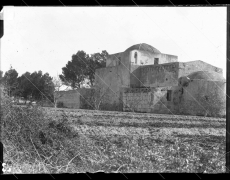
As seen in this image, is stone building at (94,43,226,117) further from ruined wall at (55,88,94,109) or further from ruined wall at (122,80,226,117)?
ruined wall at (55,88,94,109)

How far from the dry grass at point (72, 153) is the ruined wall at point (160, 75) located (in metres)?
18.2

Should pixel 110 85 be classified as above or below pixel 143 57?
below

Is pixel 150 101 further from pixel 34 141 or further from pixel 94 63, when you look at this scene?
pixel 34 141

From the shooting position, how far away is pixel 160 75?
26.3 metres

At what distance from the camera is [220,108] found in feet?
63.2

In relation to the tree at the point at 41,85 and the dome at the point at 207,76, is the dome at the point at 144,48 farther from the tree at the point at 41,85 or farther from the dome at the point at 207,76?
the dome at the point at 207,76

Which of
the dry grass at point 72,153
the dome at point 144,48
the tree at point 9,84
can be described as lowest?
the dry grass at point 72,153

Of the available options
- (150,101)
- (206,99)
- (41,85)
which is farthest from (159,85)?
(41,85)

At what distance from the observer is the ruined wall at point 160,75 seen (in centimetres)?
2475

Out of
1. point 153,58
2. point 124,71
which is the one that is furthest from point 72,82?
point 153,58

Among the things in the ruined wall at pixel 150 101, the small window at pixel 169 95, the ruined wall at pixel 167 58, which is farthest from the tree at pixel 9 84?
the ruined wall at pixel 167 58

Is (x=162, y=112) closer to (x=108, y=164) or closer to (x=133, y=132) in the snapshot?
(x=133, y=132)

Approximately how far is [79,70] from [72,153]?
27.8m

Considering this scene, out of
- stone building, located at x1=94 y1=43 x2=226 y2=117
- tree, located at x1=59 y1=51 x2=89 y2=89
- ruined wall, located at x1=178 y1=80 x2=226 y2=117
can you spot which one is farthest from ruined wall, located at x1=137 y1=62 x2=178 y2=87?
tree, located at x1=59 y1=51 x2=89 y2=89
